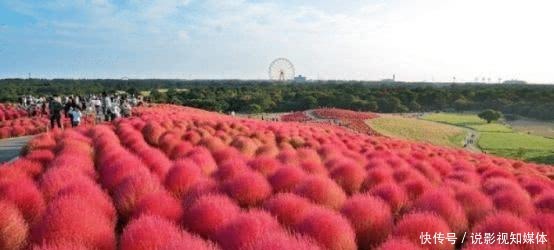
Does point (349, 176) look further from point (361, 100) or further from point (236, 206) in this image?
point (361, 100)

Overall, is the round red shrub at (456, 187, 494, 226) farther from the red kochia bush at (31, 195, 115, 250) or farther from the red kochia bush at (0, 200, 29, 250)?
the red kochia bush at (0, 200, 29, 250)

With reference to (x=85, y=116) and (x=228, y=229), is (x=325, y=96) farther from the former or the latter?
(x=228, y=229)

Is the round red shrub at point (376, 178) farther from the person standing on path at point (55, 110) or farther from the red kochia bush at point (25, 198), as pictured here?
the person standing on path at point (55, 110)

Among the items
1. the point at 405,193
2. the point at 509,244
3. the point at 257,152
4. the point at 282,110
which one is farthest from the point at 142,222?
the point at 282,110

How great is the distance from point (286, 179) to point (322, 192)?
3.02 feet

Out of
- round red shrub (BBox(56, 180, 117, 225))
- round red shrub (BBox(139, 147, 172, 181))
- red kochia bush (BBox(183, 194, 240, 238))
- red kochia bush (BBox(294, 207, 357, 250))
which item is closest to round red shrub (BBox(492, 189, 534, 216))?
red kochia bush (BBox(294, 207, 357, 250))

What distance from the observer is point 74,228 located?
4637 mm

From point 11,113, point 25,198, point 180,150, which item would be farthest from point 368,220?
point 11,113

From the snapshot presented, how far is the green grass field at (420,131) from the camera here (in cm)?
4797

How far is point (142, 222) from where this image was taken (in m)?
4.58

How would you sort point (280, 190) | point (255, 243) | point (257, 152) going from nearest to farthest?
point (255, 243) < point (280, 190) < point (257, 152)

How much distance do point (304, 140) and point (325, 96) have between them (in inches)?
2654

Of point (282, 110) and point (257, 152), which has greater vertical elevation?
point (257, 152)

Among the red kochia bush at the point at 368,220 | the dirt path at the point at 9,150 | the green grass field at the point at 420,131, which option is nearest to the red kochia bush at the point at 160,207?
the red kochia bush at the point at 368,220
